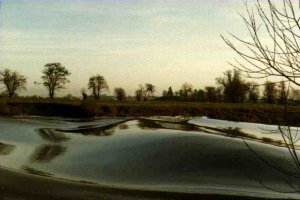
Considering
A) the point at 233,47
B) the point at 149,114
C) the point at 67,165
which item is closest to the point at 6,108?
the point at 149,114

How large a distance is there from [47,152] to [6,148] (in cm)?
316

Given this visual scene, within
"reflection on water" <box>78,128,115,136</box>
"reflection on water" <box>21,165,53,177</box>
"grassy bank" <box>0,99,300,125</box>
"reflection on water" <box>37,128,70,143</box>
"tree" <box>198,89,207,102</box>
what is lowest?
"reflection on water" <box>21,165,53,177</box>

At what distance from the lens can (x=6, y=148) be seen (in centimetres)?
2778

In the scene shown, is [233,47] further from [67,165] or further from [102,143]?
[102,143]

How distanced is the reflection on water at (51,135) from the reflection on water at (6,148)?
3275 millimetres

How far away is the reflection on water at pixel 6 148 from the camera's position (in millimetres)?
25812

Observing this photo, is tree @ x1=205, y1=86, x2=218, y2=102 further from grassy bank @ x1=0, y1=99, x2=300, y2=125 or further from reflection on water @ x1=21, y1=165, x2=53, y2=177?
reflection on water @ x1=21, y1=165, x2=53, y2=177

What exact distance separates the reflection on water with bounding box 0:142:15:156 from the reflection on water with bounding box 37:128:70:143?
3275 mm

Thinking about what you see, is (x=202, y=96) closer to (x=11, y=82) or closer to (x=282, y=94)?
(x=11, y=82)

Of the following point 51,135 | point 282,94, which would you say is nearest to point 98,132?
point 51,135

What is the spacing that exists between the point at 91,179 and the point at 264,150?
9.48 m

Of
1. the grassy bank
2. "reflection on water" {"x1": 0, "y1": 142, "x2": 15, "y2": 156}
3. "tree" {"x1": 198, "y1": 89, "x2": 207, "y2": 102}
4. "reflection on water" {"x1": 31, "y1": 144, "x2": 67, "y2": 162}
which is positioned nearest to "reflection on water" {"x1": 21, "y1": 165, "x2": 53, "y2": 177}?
"reflection on water" {"x1": 31, "y1": 144, "x2": 67, "y2": 162}

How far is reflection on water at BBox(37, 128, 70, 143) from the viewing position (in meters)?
31.9

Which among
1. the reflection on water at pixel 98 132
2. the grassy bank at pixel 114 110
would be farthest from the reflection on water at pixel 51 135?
the grassy bank at pixel 114 110
